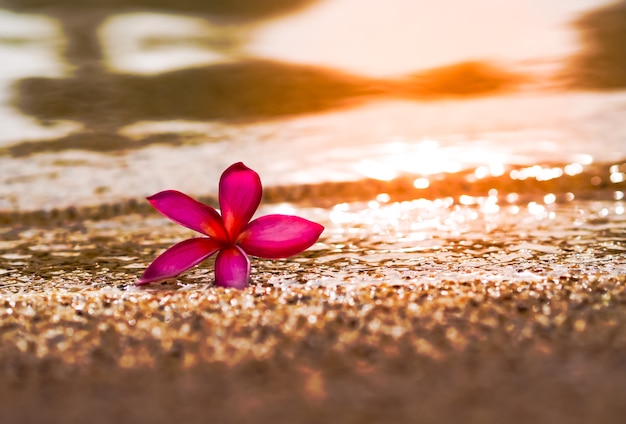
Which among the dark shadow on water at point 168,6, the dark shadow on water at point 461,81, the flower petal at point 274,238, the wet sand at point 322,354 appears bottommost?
the wet sand at point 322,354

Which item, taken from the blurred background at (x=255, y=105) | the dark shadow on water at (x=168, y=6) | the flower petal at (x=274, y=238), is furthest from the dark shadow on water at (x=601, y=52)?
the flower petal at (x=274, y=238)

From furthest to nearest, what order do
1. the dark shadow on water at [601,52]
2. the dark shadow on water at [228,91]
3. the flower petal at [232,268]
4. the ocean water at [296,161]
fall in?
the dark shadow on water at [601,52] < the dark shadow on water at [228,91] < the ocean water at [296,161] < the flower petal at [232,268]

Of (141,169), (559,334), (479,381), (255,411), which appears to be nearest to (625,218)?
(559,334)

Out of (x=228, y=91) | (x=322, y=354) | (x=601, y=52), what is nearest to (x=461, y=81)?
(x=601, y=52)

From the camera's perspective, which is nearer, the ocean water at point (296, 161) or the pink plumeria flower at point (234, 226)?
the pink plumeria flower at point (234, 226)

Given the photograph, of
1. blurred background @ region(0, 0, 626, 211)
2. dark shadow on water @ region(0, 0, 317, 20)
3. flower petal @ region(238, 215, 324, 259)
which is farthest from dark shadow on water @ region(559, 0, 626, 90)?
flower petal @ region(238, 215, 324, 259)

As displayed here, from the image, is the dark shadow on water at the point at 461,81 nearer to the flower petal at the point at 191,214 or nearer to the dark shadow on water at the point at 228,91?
the dark shadow on water at the point at 228,91

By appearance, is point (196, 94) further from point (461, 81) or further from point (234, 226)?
point (234, 226)
